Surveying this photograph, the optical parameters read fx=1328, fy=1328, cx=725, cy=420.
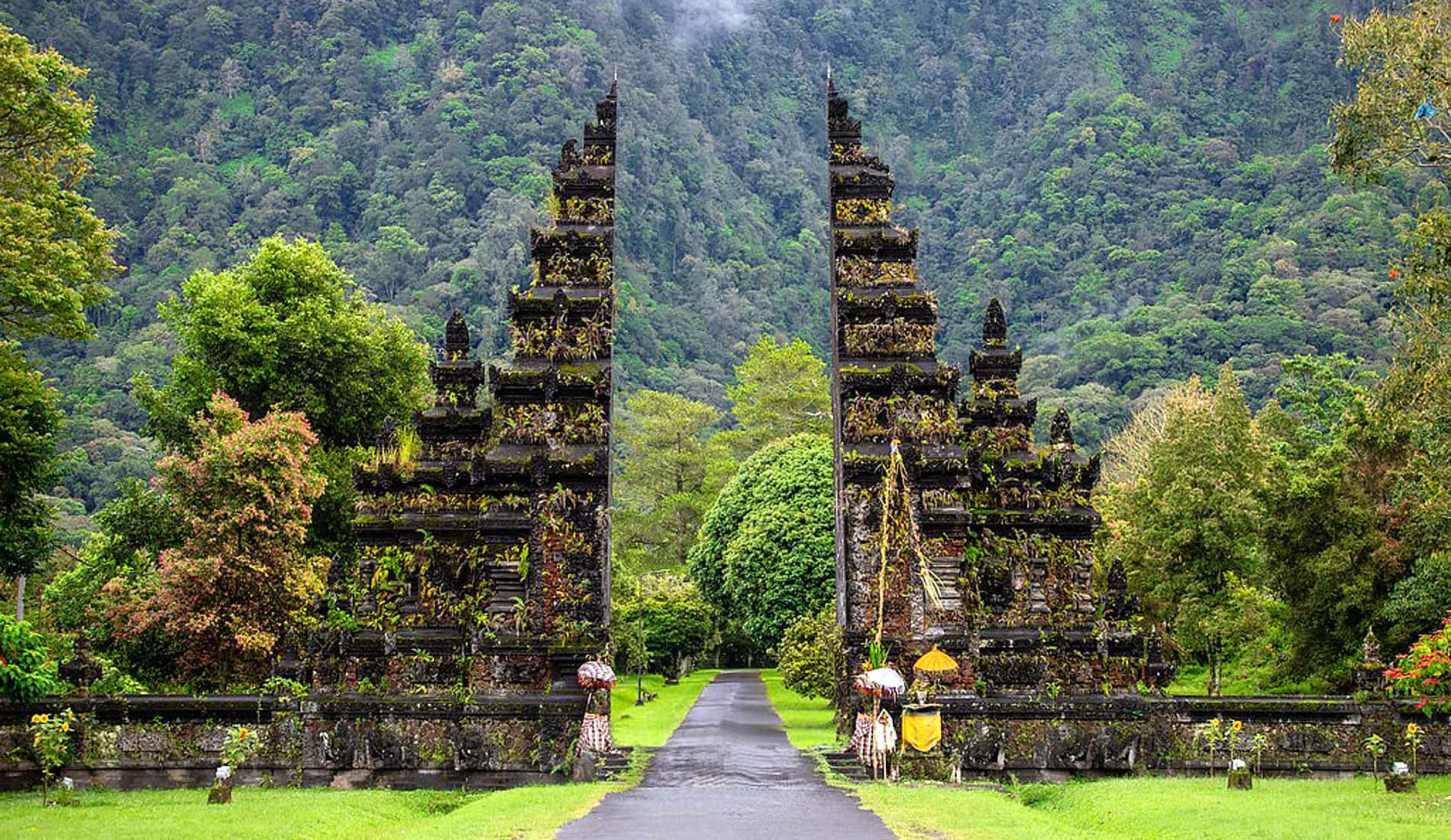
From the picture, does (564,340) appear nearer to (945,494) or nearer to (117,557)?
(945,494)

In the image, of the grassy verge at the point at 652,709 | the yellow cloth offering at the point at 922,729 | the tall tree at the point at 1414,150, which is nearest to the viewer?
the yellow cloth offering at the point at 922,729

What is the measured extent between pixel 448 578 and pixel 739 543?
19.5m

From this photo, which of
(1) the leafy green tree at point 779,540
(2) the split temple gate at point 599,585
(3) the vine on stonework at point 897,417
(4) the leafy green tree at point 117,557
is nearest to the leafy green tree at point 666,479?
(1) the leafy green tree at point 779,540

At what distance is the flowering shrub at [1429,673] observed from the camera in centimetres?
1775

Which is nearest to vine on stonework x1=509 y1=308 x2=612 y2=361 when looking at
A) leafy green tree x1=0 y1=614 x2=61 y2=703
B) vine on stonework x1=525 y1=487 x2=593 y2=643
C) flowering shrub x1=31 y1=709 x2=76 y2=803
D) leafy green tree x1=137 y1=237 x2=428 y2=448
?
vine on stonework x1=525 y1=487 x2=593 y2=643

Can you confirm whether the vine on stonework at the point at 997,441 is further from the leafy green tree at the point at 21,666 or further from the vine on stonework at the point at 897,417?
the leafy green tree at the point at 21,666

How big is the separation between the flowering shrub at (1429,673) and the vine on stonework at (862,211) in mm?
14574

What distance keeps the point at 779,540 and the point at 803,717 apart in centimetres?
905

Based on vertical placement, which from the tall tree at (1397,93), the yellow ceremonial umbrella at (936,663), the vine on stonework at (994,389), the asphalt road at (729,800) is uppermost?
the tall tree at (1397,93)

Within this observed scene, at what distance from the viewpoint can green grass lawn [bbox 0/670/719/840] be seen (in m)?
14.1

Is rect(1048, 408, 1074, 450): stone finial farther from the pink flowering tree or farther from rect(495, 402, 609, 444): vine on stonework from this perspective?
the pink flowering tree

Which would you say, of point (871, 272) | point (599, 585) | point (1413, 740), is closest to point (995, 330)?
point (871, 272)

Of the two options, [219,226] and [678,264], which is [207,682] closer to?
[219,226]

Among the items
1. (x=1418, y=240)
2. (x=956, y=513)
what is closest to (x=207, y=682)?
(x=956, y=513)
